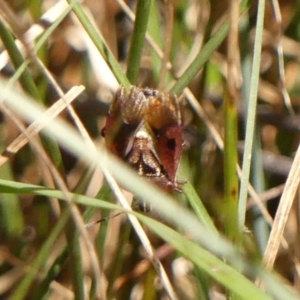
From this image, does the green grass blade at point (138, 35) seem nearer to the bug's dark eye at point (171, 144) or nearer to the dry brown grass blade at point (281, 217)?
the bug's dark eye at point (171, 144)

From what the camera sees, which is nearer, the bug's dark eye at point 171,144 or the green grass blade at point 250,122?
the green grass blade at point 250,122

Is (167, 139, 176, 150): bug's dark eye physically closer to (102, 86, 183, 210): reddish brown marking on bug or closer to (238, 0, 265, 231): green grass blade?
(102, 86, 183, 210): reddish brown marking on bug

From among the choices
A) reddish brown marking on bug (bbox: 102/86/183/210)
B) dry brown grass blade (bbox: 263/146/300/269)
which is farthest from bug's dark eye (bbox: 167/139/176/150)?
dry brown grass blade (bbox: 263/146/300/269)

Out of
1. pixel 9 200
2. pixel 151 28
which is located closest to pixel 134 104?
pixel 151 28

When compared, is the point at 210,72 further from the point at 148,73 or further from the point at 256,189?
the point at 256,189

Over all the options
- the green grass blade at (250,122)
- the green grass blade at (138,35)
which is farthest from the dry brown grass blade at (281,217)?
the green grass blade at (138,35)

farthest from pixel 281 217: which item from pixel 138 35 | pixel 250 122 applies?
pixel 138 35

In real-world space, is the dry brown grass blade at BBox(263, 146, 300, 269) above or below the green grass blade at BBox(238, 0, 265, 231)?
below

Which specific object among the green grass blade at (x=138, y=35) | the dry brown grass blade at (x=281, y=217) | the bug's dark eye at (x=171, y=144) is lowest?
the dry brown grass blade at (x=281, y=217)
